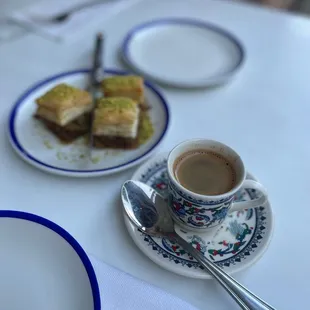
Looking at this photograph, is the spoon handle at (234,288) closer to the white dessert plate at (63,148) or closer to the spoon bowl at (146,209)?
the spoon bowl at (146,209)

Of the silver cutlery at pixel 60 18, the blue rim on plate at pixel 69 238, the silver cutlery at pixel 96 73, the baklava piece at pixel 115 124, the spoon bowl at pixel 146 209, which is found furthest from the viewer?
the silver cutlery at pixel 60 18

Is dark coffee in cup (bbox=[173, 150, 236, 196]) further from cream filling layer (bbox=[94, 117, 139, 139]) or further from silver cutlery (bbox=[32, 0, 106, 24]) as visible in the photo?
silver cutlery (bbox=[32, 0, 106, 24])

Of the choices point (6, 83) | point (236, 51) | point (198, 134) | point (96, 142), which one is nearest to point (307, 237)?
point (198, 134)

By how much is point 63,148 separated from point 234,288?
0.38 meters

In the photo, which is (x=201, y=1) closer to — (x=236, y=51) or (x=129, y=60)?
(x=236, y=51)

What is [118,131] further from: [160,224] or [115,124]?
[160,224]

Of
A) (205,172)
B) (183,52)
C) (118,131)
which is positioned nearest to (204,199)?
(205,172)

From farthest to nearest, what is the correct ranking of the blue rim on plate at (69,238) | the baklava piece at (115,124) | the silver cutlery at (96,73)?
the silver cutlery at (96,73) → the baklava piece at (115,124) → the blue rim on plate at (69,238)

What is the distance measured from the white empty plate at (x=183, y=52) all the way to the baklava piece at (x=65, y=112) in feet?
0.66

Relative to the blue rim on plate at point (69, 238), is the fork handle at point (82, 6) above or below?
above

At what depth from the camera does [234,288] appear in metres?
0.47

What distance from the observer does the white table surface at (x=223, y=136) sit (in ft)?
1.73

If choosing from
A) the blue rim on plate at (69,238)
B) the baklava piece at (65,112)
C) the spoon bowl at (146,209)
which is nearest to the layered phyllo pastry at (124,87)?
the baklava piece at (65,112)

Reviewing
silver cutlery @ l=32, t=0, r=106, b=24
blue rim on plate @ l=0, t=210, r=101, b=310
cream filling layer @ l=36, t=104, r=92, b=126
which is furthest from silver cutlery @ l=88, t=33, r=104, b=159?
blue rim on plate @ l=0, t=210, r=101, b=310
